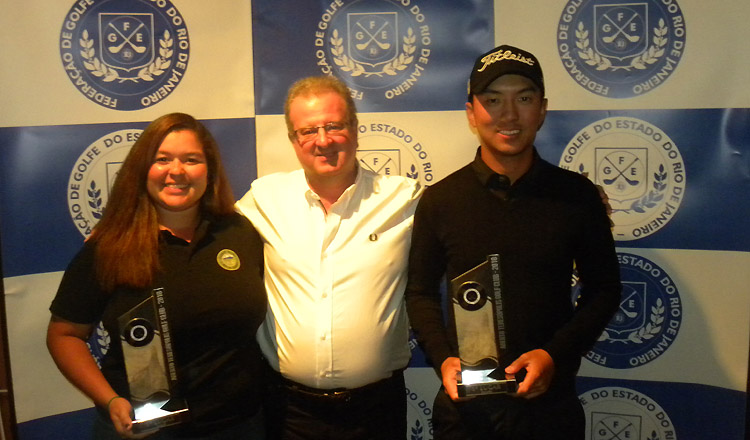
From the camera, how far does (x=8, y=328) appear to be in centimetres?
276

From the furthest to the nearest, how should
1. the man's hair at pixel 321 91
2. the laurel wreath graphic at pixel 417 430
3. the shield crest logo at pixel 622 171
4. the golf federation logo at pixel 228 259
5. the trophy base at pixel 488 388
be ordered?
the laurel wreath graphic at pixel 417 430
the shield crest logo at pixel 622 171
the man's hair at pixel 321 91
the golf federation logo at pixel 228 259
the trophy base at pixel 488 388

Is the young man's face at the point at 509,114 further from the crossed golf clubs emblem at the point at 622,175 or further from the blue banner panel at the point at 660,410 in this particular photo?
the blue banner panel at the point at 660,410

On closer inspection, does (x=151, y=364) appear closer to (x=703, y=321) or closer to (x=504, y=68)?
(x=504, y=68)

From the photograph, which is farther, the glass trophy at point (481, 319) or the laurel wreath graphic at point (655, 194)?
the laurel wreath graphic at point (655, 194)

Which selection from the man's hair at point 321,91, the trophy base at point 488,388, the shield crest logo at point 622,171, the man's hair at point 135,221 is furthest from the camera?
the shield crest logo at point 622,171

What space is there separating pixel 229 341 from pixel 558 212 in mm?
1158

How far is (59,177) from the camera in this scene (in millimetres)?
2785

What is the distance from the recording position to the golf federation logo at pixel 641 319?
2.73 m

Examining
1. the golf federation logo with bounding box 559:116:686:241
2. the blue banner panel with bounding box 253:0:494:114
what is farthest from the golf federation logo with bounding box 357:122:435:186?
the golf federation logo with bounding box 559:116:686:241

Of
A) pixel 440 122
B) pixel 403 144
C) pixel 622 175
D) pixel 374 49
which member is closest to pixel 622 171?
pixel 622 175

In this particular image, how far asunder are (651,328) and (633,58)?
1207 mm

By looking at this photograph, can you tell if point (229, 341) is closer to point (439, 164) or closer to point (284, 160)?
point (284, 160)

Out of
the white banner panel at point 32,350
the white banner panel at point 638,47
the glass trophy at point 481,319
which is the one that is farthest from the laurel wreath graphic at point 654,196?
the white banner panel at point 32,350

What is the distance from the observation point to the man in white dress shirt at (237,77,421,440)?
6.92 feet
